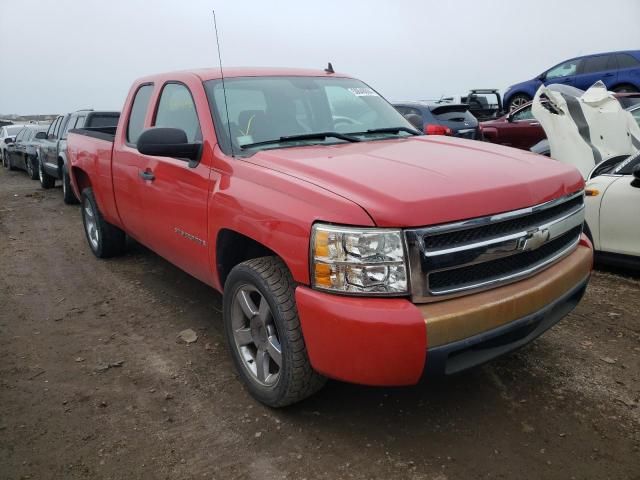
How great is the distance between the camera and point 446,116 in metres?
9.66

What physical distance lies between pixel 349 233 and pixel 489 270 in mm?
676

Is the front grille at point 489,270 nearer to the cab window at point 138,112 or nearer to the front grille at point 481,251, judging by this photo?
the front grille at point 481,251

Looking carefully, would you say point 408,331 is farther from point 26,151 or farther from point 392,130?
point 26,151

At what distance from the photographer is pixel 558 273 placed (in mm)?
2648

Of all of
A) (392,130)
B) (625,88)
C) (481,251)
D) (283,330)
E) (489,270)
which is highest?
(392,130)

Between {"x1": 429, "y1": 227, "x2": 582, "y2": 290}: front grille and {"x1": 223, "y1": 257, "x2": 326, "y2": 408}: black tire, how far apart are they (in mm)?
681

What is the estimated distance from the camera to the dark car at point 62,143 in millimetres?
9875

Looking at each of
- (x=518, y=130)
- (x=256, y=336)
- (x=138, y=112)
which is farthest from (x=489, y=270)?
(x=518, y=130)

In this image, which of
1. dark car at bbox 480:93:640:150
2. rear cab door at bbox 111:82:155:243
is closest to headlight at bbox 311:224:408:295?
rear cab door at bbox 111:82:155:243

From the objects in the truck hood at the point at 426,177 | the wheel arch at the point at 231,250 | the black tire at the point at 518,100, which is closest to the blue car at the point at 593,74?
the black tire at the point at 518,100

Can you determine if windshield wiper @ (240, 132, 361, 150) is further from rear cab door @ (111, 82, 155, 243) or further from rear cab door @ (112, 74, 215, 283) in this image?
rear cab door @ (111, 82, 155, 243)

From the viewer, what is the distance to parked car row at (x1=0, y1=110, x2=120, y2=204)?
9.90 m

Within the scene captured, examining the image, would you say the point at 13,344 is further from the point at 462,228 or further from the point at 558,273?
the point at 558,273

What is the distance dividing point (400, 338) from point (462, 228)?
1.73 ft
